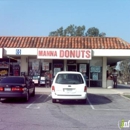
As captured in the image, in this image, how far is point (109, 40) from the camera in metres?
25.8

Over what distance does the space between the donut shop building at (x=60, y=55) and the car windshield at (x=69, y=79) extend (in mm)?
8883

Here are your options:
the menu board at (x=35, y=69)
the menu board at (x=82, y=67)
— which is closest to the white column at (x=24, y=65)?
the menu board at (x=35, y=69)

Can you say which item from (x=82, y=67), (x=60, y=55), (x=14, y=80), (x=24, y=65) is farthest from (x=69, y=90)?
(x=24, y=65)

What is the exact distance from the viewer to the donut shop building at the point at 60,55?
907 inches

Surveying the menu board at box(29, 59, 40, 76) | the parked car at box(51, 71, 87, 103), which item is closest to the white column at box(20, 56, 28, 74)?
the menu board at box(29, 59, 40, 76)

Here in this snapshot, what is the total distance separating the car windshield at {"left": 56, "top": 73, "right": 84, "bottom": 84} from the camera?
45.4ft

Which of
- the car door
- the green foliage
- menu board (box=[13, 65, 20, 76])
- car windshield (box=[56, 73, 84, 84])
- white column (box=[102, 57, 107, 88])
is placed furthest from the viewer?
the green foliage

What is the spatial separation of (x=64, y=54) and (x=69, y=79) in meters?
9.17

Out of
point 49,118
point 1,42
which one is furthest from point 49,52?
point 49,118

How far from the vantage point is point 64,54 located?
23000mm

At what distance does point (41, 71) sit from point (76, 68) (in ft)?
10.9

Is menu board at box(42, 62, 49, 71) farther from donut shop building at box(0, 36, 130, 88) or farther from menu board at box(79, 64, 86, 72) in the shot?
menu board at box(79, 64, 86, 72)

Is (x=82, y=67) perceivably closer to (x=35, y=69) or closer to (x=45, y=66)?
(x=45, y=66)

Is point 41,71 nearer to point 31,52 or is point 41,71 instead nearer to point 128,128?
point 31,52
